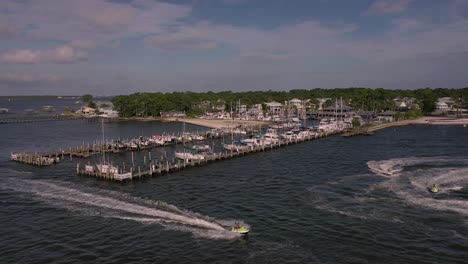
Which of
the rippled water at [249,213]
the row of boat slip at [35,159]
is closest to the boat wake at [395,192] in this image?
the rippled water at [249,213]

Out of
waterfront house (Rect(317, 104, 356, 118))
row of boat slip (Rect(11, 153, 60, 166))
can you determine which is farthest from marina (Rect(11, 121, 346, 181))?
waterfront house (Rect(317, 104, 356, 118))

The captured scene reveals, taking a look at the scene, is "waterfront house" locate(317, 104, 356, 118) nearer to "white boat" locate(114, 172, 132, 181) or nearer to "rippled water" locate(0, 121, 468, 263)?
"rippled water" locate(0, 121, 468, 263)

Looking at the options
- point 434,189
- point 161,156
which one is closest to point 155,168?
point 161,156

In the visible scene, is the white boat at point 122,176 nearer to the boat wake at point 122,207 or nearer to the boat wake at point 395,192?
the boat wake at point 122,207

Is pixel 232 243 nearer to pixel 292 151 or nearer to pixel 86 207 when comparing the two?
pixel 86 207

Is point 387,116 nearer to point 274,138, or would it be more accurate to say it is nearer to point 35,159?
point 274,138
